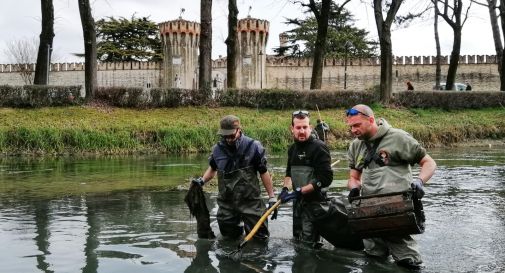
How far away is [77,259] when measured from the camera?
621 cm

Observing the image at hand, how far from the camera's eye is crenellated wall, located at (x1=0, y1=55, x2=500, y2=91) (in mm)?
51594

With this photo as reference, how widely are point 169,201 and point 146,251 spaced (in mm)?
3563

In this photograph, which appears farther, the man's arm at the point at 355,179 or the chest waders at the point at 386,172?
the man's arm at the point at 355,179

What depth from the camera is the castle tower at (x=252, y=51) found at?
2037 inches

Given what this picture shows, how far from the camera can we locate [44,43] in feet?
84.5

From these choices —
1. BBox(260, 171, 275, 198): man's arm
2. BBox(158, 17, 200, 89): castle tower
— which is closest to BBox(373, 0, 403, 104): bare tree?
BBox(260, 171, 275, 198): man's arm

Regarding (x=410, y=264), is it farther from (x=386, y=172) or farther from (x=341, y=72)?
(x=341, y=72)

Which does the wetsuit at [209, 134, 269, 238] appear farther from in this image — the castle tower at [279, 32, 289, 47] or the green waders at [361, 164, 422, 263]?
the castle tower at [279, 32, 289, 47]

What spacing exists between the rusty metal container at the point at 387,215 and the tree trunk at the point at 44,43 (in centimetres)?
2248

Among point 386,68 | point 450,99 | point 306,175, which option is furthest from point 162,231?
point 450,99

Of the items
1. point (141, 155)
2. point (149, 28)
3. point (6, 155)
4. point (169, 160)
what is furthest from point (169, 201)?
point (149, 28)

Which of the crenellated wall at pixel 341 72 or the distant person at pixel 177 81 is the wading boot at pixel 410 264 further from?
the distant person at pixel 177 81

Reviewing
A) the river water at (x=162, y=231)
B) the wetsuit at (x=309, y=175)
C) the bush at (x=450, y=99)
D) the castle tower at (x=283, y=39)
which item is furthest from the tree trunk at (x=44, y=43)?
the castle tower at (x=283, y=39)

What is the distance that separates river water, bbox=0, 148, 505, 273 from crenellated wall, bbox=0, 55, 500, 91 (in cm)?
3940
